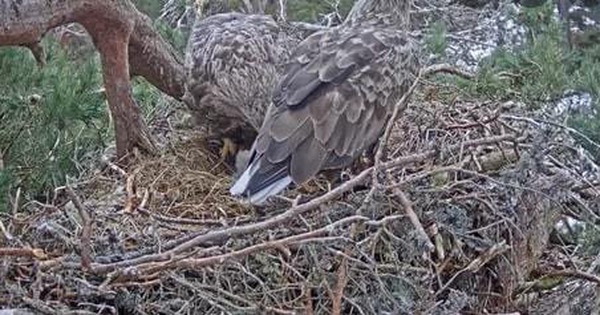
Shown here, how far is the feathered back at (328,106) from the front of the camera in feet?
11.7

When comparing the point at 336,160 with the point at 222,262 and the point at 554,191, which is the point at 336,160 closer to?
the point at 554,191

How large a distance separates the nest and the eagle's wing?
0.11m

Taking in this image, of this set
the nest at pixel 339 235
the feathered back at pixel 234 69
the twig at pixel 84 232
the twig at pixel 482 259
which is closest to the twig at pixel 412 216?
the nest at pixel 339 235

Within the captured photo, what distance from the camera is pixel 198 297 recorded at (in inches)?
122

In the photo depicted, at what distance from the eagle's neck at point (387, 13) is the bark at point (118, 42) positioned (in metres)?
0.73

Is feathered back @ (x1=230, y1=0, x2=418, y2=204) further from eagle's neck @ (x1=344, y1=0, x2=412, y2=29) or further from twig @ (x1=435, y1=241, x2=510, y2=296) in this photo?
twig @ (x1=435, y1=241, x2=510, y2=296)

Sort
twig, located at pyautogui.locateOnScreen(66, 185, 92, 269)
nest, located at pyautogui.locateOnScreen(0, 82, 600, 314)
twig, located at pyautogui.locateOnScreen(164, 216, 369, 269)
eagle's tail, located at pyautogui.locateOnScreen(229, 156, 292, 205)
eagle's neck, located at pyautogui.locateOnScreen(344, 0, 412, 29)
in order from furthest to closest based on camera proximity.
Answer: eagle's neck, located at pyautogui.locateOnScreen(344, 0, 412, 29), eagle's tail, located at pyautogui.locateOnScreen(229, 156, 292, 205), nest, located at pyautogui.locateOnScreen(0, 82, 600, 314), twig, located at pyautogui.locateOnScreen(164, 216, 369, 269), twig, located at pyautogui.locateOnScreen(66, 185, 92, 269)

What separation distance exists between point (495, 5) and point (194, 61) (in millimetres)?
3186

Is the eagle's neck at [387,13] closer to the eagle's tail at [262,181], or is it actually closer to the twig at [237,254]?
the eagle's tail at [262,181]

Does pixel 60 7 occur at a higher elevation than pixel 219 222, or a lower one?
higher

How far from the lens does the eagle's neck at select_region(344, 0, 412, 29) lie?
4109mm

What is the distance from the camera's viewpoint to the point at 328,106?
3.68m

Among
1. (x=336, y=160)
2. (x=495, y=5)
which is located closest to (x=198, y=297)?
(x=336, y=160)

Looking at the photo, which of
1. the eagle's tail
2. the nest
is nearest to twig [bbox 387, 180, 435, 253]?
the nest
